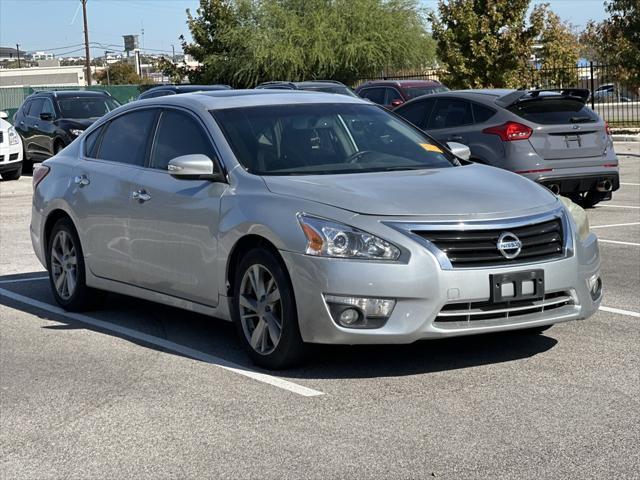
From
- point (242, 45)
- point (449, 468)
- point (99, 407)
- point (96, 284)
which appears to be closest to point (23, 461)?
point (99, 407)

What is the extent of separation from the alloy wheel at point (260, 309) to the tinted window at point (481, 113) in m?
7.97

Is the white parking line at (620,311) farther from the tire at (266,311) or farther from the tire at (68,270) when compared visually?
the tire at (68,270)

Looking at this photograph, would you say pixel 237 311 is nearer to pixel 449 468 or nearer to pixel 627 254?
pixel 449 468

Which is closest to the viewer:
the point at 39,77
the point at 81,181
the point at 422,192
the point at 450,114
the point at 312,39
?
the point at 422,192

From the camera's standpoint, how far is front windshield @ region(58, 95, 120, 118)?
2456 centimetres

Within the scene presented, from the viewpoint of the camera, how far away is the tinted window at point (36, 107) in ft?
81.9

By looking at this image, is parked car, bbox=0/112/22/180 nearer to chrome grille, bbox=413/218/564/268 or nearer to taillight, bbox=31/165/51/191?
taillight, bbox=31/165/51/191

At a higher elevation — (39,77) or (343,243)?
(39,77)

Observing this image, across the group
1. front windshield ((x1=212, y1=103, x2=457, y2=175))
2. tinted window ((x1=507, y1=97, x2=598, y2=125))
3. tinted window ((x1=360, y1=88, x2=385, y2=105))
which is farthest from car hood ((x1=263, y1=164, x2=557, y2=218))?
tinted window ((x1=360, y1=88, x2=385, y2=105))

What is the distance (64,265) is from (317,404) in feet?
11.6

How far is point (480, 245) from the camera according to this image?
6098 mm

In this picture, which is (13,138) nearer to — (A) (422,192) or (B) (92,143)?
(B) (92,143)

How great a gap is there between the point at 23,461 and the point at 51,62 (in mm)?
145329

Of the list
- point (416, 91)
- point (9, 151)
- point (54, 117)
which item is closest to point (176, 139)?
point (9, 151)
